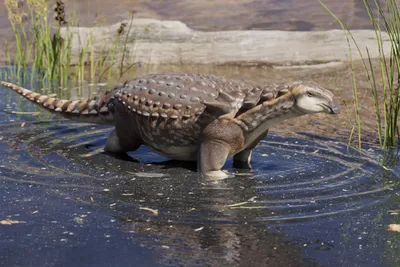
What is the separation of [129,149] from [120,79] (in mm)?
4890

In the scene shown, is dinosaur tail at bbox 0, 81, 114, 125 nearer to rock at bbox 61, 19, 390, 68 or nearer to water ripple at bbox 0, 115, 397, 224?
water ripple at bbox 0, 115, 397, 224

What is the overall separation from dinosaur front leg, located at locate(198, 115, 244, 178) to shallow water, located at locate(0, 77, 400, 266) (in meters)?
0.14

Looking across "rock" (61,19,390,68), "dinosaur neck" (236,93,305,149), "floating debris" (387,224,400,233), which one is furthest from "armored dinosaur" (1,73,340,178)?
"rock" (61,19,390,68)

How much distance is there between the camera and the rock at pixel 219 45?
37.7ft

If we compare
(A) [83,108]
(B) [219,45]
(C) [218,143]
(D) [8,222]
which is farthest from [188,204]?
(B) [219,45]

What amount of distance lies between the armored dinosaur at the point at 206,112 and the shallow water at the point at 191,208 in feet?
0.60

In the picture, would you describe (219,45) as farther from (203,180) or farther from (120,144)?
(203,180)

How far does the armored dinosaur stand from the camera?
17.5ft

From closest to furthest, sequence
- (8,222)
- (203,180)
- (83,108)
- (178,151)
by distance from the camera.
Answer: (8,222), (203,180), (178,151), (83,108)

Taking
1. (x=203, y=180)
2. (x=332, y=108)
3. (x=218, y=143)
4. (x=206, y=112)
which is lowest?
(x=203, y=180)

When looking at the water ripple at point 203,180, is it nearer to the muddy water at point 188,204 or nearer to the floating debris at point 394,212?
the muddy water at point 188,204

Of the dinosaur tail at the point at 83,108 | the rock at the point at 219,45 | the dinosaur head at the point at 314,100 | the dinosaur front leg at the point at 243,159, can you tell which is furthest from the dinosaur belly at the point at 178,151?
the rock at the point at 219,45

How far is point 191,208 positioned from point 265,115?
108cm

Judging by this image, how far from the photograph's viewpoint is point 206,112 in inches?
218
